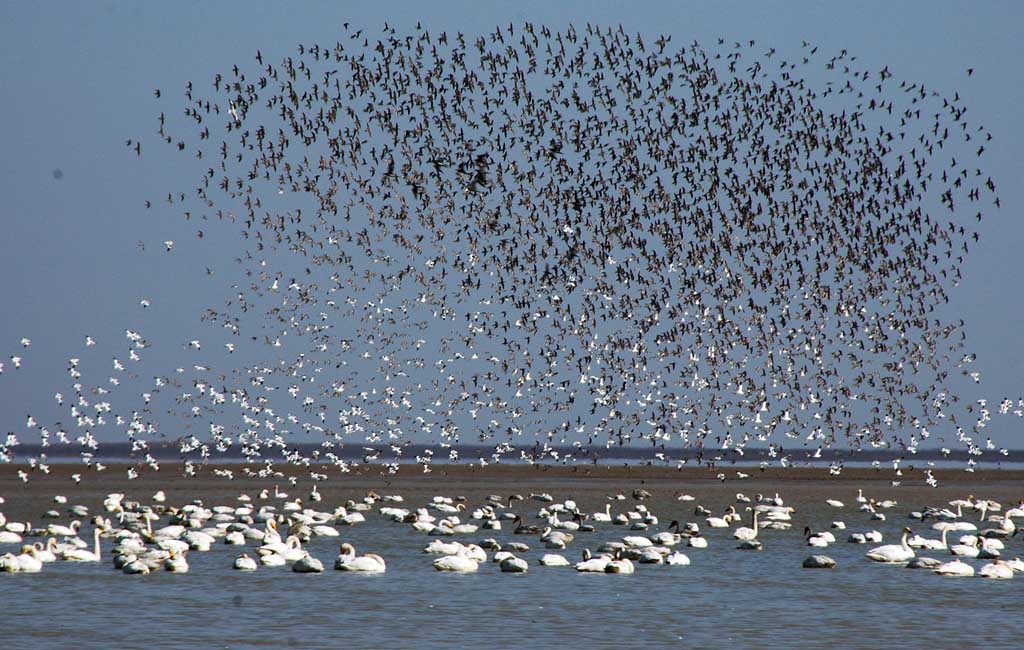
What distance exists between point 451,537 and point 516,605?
52.7ft

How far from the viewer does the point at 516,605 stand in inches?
1190

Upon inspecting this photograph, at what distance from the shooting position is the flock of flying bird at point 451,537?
36469 millimetres

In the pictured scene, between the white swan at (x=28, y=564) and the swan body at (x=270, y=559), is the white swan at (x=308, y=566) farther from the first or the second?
the white swan at (x=28, y=564)

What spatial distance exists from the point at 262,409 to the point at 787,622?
1731 inches

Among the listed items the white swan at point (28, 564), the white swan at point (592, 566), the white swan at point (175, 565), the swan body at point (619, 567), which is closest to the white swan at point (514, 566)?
the white swan at point (592, 566)

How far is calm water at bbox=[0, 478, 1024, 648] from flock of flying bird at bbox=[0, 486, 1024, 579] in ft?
1.78

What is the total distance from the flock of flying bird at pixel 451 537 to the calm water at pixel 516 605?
544 millimetres

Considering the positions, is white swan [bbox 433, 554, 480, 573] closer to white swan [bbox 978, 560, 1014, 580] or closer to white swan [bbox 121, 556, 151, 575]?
white swan [bbox 121, 556, 151, 575]

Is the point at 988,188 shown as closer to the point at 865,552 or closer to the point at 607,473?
the point at 865,552

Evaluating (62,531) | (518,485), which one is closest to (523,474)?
(518,485)

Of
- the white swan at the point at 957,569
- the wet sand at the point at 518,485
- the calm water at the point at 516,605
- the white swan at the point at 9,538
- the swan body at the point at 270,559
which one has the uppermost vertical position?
the wet sand at the point at 518,485

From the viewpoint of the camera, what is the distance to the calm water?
26.0 meters

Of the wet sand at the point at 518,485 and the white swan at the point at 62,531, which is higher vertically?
the wet sand at the point at 518,485

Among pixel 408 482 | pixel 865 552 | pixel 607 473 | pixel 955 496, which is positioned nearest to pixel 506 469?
pixel 607 473
